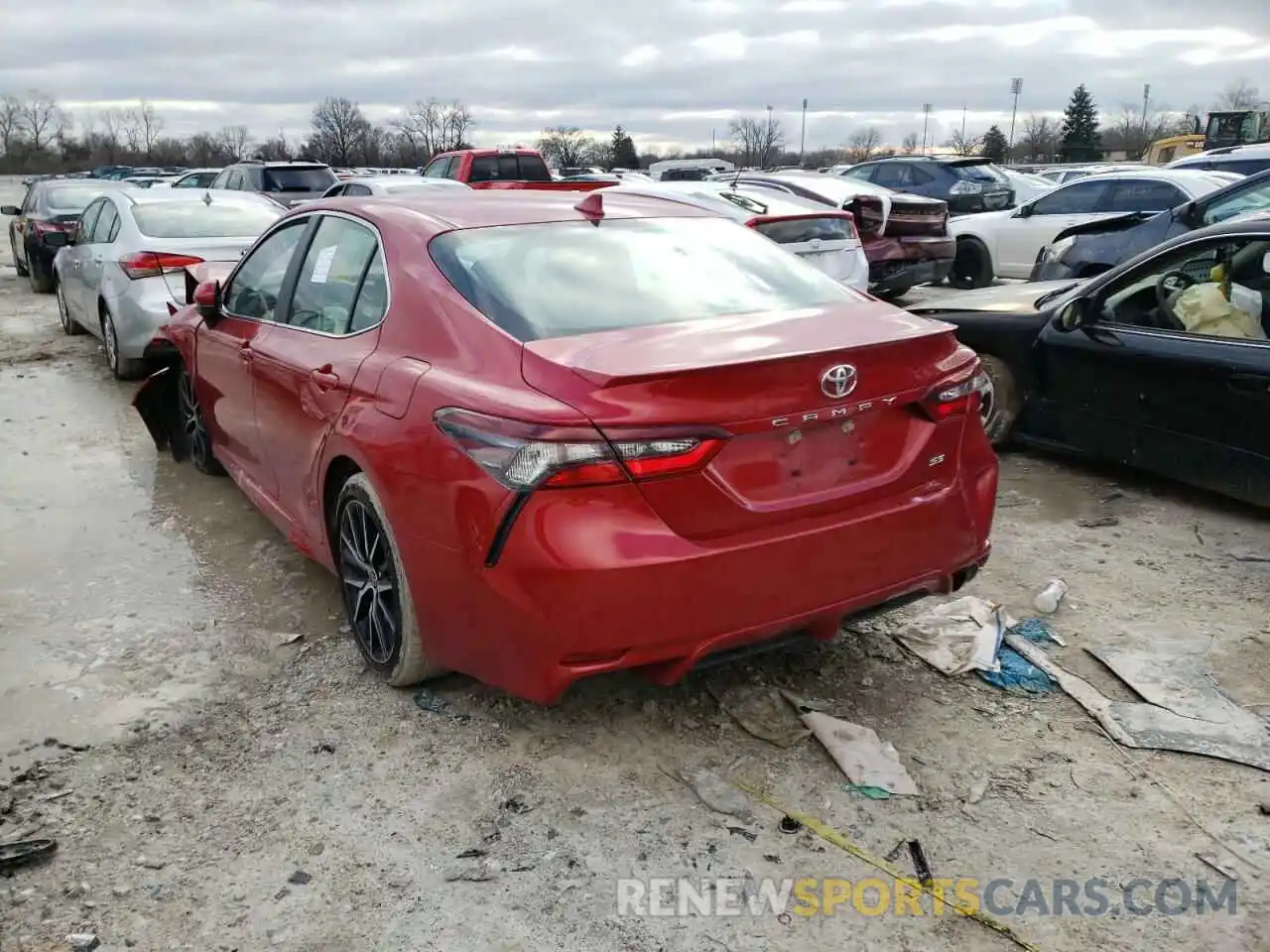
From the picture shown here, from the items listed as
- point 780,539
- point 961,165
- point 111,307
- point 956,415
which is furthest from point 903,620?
point 961,165

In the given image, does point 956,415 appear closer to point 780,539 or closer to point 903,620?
point 780,539

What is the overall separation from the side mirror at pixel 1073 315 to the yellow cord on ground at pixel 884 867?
3732 millimetres

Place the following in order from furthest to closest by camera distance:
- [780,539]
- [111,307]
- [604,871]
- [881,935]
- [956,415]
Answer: [111,307] < [956,415] < [780,539] < [604,871] < [881,935]

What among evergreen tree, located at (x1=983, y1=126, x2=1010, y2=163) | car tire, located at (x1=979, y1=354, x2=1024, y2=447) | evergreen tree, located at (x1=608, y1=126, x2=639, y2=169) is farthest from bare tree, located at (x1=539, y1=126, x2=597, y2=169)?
car tire, located at (x1=979, y1=354, x2=1024, y2=447)

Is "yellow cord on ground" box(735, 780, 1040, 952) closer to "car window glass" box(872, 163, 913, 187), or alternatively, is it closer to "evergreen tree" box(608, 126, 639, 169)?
"car window glass" box(872, 163, 913, 187)

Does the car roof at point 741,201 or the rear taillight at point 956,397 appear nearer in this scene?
the rear taillight at point 956,397

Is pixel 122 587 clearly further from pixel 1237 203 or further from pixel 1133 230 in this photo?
pixel 1237 203

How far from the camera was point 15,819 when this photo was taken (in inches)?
115

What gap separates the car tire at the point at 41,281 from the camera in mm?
14969

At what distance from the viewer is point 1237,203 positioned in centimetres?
889

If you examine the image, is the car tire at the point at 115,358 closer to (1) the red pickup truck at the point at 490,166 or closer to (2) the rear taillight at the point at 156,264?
(2) the rear taillight at the point at 156,264

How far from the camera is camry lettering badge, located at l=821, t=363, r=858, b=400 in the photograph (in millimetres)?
2898

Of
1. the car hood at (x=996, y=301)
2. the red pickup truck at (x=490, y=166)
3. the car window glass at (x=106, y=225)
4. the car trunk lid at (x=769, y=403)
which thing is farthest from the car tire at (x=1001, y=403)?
the red pickup truck at (x=490, y=166)

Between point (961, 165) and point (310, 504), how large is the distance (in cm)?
1603
